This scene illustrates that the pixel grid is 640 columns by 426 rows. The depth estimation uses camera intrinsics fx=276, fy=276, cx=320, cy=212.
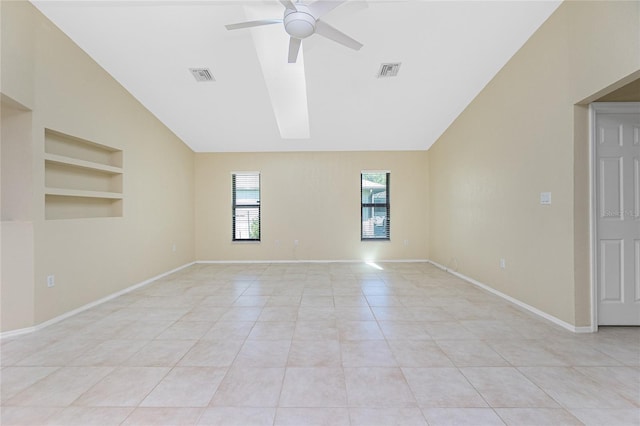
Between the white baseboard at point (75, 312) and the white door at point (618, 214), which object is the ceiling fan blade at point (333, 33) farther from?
the white baseboard at point (75, 312)

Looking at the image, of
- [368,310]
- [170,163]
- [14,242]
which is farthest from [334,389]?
[170,163]

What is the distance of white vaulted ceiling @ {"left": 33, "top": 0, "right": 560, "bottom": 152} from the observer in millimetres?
2883

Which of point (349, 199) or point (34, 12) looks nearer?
point (34, 12)

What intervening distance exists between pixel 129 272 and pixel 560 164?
5.53 meters

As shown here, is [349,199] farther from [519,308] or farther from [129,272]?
[129,272]

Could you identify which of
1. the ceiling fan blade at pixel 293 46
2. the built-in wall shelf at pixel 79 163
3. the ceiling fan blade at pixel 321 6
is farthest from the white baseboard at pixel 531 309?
the built-in wall shelf at pixel 79 163

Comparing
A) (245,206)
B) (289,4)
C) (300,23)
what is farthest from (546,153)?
(245,206)

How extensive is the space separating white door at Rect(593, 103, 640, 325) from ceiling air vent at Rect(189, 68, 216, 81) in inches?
174

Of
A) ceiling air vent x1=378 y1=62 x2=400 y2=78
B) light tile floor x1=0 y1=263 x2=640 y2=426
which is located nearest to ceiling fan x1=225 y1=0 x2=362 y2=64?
ceiling air vent x1=378 y1=62 x2=400 y2=78

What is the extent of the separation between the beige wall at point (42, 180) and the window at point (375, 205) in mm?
4101

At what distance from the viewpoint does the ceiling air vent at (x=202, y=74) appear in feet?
12.1

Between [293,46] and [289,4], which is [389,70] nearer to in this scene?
[293,46]

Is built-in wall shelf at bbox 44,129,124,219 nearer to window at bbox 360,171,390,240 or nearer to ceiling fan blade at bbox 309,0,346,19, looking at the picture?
ceiling fan blade at bbox 309,0,346,19

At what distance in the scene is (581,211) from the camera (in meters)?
2.58
